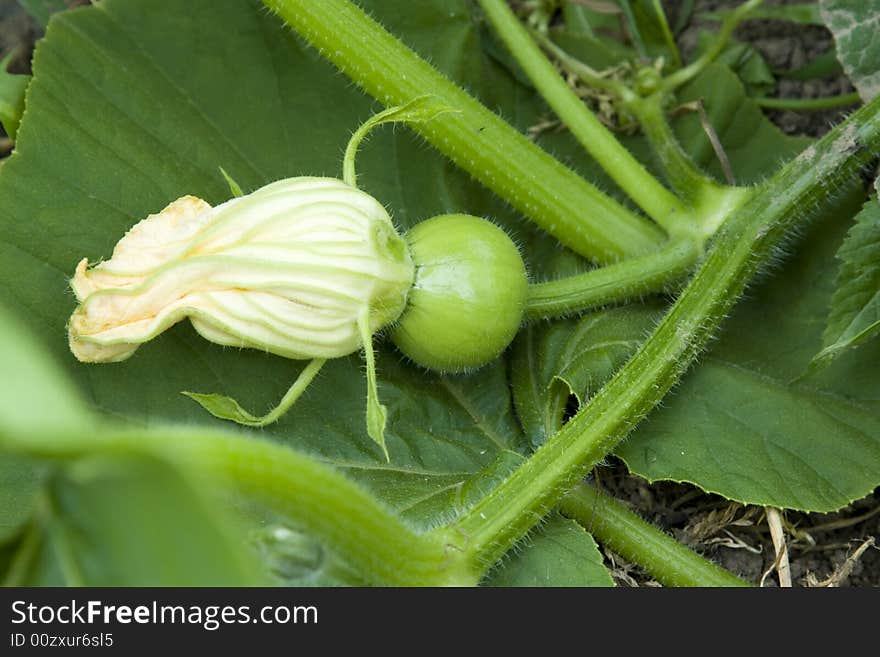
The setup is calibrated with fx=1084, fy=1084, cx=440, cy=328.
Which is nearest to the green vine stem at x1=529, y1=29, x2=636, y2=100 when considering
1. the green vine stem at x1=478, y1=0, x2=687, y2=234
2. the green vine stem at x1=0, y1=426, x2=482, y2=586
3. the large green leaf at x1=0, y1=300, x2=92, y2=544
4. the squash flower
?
the green vine stem at x1=478, y1=0, x2=687, y2=234

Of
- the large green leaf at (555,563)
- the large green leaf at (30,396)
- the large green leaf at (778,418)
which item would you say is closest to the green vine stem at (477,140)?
A: the large green leaf at (778,418)

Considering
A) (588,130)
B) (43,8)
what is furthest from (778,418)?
(43,8)

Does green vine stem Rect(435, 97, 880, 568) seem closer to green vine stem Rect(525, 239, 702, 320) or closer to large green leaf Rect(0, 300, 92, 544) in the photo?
green vine stem Rect(525, 239, 702, 320)

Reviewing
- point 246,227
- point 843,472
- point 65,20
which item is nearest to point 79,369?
point 246,227

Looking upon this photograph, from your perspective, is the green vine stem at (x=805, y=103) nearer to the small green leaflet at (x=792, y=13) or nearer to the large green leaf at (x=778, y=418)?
the small green leaflet at (x=792, y=13)
